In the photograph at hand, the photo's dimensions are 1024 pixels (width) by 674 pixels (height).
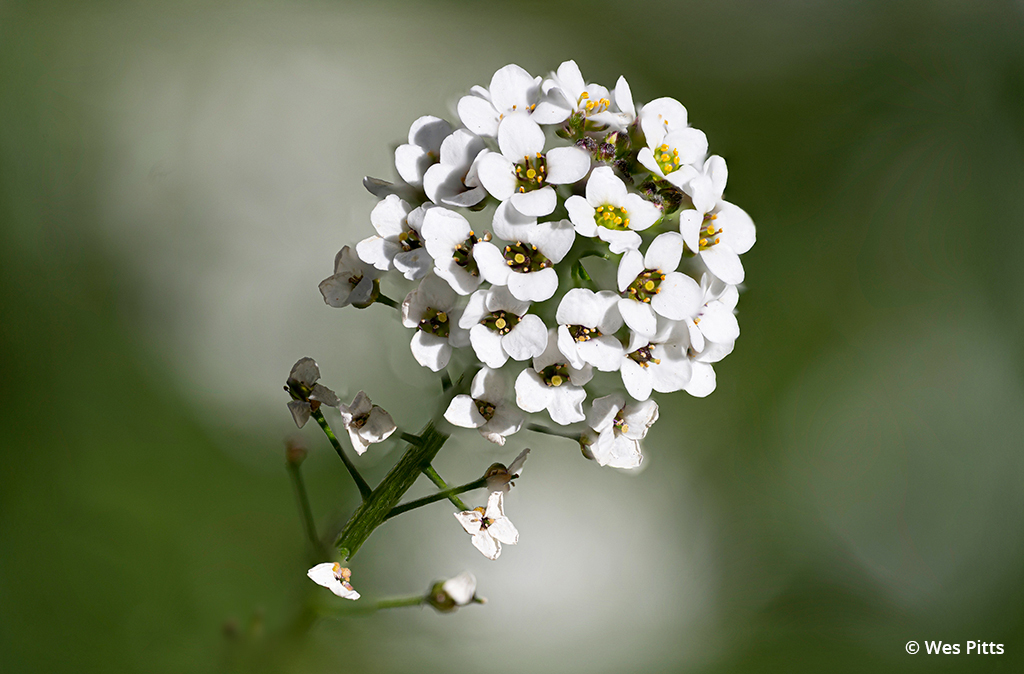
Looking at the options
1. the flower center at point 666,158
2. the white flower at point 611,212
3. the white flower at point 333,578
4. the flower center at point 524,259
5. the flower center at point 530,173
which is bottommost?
the white flower at point 333,578

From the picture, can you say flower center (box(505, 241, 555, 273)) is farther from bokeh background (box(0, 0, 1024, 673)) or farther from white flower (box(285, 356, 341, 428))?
bokeh background (box(0, 0, 1024, 673))

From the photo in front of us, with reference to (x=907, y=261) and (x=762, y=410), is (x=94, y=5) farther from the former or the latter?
(x=907, y=261)

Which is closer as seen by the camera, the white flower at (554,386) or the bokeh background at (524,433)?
the white flower at (554,386)

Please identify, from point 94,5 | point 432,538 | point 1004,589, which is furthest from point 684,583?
point 94,5

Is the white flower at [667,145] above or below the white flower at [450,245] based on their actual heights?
above

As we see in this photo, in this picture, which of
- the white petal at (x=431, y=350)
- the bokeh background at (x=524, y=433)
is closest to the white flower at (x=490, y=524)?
the white petal at (x=431, y=350)

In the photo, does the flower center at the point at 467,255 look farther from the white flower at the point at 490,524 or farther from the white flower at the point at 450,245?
the white flower at the point at 490,524

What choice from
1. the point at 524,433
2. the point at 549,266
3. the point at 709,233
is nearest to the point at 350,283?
the point at 549,266

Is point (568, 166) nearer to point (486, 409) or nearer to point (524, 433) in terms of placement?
point (486, 409)
